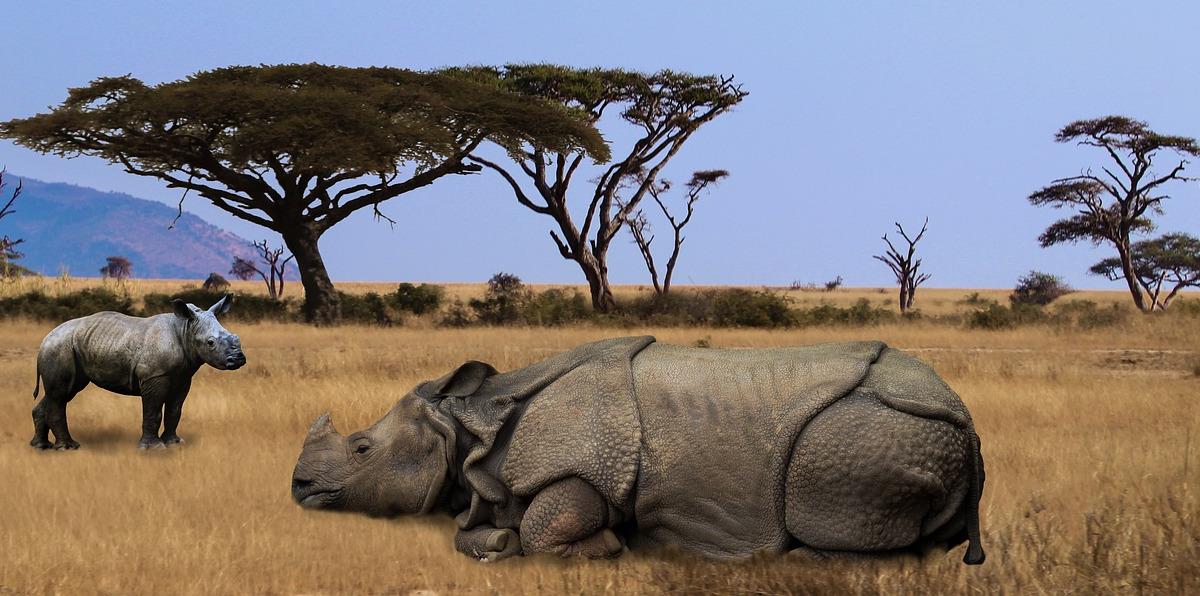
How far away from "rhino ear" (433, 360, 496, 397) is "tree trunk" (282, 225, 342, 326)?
740 inches

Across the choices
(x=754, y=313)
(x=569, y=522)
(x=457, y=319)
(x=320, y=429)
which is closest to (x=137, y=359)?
(x=320, y=429)

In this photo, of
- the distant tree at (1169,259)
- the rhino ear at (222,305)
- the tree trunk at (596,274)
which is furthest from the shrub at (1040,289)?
the rhino ear at (222,305)

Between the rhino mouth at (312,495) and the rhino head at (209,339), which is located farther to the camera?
the rhino head at (209,339)

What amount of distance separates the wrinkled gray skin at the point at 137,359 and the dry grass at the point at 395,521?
293 millimetres

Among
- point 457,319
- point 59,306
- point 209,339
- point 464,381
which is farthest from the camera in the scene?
point 457,319

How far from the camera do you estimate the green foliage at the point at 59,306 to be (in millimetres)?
22344

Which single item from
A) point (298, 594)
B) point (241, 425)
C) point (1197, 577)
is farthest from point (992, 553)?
point (241, 425)

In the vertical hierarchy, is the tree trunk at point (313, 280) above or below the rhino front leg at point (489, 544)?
above

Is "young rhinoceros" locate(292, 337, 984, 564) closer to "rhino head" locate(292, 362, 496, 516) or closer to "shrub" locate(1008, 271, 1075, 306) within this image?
"rhino head" locate(292, 362, 496, 516)

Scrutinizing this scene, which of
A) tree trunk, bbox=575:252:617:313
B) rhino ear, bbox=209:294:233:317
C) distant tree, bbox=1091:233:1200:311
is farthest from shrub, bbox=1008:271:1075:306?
rhino ear, bbox=209:294:233:317

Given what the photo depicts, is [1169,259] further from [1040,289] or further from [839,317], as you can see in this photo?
[839,317]

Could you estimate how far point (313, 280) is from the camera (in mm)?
24562

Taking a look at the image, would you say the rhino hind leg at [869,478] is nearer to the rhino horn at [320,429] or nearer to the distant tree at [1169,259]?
the rhino horn at [320,429]

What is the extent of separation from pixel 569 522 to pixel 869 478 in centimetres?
133
